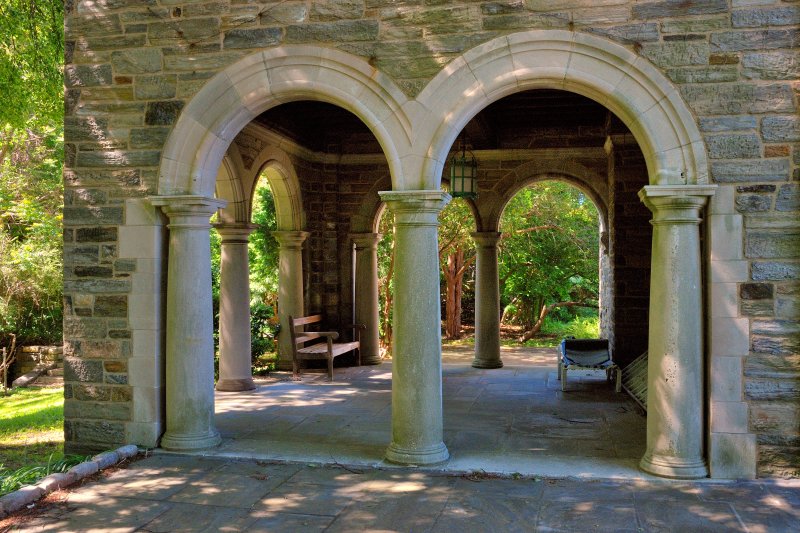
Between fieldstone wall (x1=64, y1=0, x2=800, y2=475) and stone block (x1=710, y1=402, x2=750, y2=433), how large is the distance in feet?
0.11

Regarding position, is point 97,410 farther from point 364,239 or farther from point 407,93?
point 364,239

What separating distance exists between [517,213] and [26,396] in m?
10.2

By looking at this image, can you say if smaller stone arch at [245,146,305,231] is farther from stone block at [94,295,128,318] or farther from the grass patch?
stone block at [94,295,128,318]

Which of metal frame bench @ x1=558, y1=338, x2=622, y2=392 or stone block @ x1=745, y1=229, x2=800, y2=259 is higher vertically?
stone block @ x1=745, y1=229, x2=800, y2=259

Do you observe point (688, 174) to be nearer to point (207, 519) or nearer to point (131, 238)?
point (207, 519)

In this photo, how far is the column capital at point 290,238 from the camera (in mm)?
9641

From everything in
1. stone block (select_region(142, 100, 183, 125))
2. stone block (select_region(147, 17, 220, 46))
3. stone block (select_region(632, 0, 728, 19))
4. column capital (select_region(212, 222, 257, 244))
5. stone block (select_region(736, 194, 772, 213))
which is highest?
stone block (select_region(147, 17, 220, 46))

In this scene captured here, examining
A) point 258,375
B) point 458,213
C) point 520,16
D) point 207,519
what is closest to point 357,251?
point 258,375

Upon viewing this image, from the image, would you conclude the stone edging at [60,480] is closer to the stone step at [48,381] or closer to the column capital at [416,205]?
the column capital at [416,205]

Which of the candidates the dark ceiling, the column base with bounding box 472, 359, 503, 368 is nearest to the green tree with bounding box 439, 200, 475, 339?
the dark ceiling

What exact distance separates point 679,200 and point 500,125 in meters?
5.23

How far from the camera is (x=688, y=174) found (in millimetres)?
4656

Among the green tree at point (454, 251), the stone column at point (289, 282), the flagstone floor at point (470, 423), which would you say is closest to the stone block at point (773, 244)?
the flagstone floor at point (470, 423)

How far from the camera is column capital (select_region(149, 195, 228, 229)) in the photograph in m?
5.35
